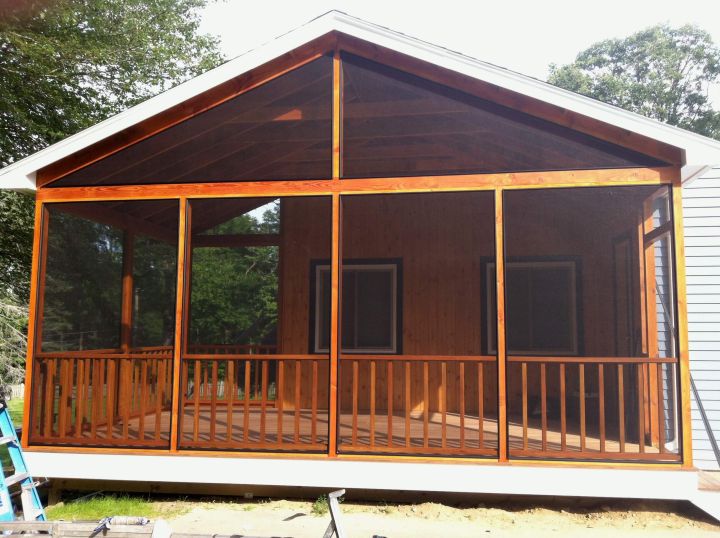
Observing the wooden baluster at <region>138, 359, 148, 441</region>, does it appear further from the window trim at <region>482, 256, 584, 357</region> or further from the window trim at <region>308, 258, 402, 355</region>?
the window trim at <region>482, 256, 584, 357</region>

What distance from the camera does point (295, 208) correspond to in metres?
9.62

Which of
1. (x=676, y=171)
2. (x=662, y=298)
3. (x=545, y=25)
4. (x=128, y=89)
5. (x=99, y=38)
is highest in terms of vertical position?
(x=545, y=25)

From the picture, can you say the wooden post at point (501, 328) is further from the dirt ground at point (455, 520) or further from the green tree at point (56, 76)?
the green tree at point (56, 76)

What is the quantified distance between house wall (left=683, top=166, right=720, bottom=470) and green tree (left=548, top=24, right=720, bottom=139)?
84.1ft

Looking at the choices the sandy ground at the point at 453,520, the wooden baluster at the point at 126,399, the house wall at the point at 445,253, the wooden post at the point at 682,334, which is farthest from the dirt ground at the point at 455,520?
the house wall at the point at 445,253

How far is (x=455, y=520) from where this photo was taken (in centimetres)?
590

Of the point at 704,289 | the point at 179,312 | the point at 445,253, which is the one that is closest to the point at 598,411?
the point at 704,289

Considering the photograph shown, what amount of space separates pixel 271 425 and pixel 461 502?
7.92 feet

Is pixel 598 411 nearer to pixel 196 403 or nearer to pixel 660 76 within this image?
pixel 196 403

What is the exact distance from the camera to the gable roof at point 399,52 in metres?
5.64

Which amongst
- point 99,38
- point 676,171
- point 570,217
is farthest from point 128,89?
point 676,171

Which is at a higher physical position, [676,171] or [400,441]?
[676,171]

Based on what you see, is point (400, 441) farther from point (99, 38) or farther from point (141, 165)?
point (99, 38)

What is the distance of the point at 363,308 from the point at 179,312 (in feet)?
11.7
